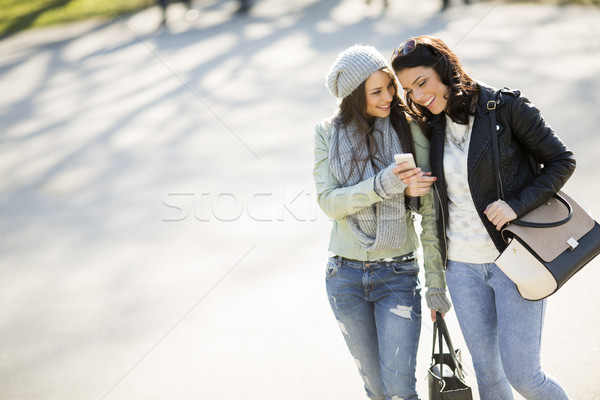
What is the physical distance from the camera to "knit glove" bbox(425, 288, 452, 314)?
2.62 m

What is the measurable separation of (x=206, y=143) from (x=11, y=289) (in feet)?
9.68

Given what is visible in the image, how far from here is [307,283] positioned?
454 cm

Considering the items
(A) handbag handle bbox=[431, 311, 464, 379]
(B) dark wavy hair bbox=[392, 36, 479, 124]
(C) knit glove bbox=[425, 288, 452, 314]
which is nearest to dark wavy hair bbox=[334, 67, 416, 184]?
(B) dark wavy hair bbox=[392, 36, 479, 124]

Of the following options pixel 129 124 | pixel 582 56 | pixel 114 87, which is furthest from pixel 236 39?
pixel 582 56

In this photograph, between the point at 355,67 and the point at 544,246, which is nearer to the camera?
the point at 544,246

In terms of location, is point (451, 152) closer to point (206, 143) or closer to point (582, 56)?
point (206, 143)

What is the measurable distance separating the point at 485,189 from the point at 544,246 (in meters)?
0.30

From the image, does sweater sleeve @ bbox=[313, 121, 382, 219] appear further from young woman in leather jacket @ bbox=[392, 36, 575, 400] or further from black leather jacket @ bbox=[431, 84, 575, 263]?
black leather jacket @ bbox=[431, 84, 575, 263]

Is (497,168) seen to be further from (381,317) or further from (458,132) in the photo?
(381,317)

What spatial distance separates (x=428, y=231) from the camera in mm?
2623

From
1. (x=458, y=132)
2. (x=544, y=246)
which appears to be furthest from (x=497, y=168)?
(x=544, y=246)

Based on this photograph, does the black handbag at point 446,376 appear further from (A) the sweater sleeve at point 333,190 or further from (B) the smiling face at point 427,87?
(B) the smiling face at point 427,87

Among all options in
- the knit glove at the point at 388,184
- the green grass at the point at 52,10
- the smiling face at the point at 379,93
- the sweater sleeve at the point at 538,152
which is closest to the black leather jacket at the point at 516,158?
the sweater sleeve at the point at 538,152

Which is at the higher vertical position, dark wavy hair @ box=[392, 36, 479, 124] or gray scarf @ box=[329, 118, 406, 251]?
dark wavy hair @ box=[392, 36, 479, 124]
